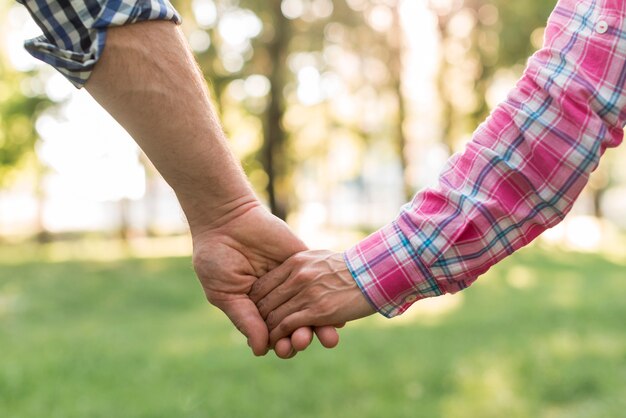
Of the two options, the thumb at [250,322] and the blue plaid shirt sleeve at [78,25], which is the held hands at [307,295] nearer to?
the thumb at [250,322]

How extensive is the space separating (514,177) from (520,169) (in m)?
0.03

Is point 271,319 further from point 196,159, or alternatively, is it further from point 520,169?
point 520,169

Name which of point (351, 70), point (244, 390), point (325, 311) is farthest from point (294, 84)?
point (325, 311)

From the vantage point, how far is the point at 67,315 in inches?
409

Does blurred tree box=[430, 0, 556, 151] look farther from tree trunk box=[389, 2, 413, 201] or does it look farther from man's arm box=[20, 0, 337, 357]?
man's arm box=[20, 0, 337, 357]

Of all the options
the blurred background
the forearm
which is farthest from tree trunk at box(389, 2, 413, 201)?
the forearm

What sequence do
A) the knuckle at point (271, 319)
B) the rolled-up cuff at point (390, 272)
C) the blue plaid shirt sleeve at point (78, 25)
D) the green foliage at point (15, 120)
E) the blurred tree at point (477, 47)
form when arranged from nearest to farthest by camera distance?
the blue plaid shirt sleeve at point (78, 25) → the rolled-up cuff at point (390, 272) → the knuckle at point (271, 319) → the blurred tree at point (477, 47) → the green foliage at point (15, 120)

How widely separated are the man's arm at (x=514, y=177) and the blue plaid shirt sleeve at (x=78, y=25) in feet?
2.94

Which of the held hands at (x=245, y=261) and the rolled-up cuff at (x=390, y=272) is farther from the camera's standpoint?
the held hands at (x=245, y=261)

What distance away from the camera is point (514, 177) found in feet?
6.95

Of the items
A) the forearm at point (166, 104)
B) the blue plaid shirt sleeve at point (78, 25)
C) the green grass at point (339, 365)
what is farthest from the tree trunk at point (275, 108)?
the blue plaid shirt sleeve at point (78, 25)

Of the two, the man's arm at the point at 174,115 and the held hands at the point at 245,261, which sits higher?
the man's arm at the point at 174,115

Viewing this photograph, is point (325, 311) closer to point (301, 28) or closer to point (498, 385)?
point (498, 385)

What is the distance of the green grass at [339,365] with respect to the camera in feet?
17.0
